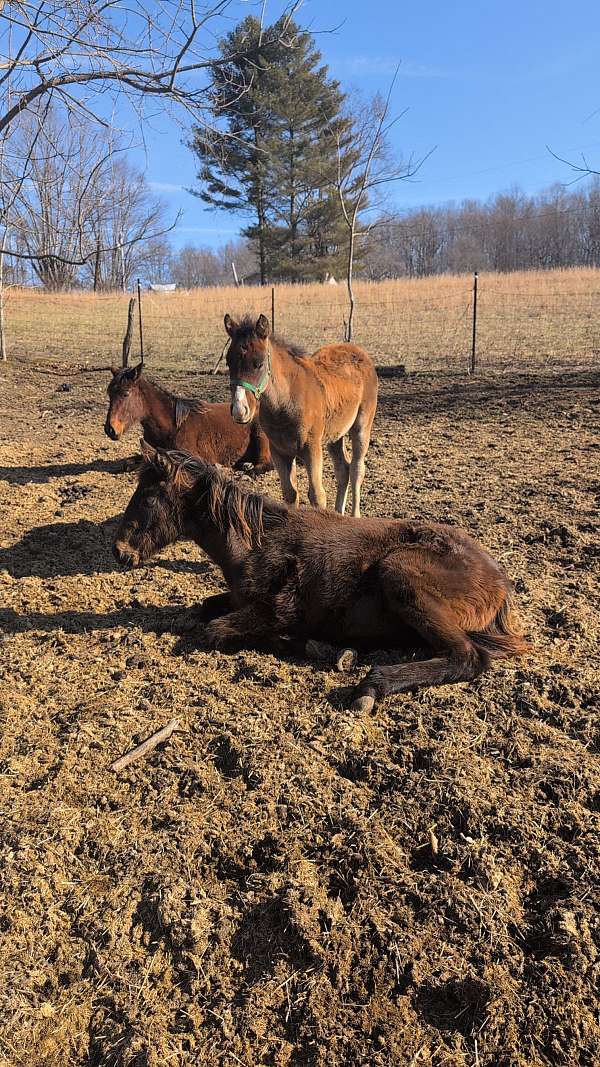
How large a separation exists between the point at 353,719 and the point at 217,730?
0.70 m

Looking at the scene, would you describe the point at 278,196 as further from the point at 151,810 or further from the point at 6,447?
the point at 151,810

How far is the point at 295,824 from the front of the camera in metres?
2.73

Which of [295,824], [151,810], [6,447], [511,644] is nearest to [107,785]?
[151,810]

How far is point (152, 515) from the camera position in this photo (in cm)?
443

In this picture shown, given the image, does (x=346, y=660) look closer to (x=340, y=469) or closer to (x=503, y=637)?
(x=503, y=637)

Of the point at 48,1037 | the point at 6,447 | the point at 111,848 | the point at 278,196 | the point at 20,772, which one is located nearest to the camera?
the point at 48,1037

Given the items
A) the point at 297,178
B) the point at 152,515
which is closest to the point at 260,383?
the point at 152,515

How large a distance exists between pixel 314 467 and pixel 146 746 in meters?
3.61

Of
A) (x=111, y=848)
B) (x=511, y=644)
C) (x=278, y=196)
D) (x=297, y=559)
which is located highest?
(x=278, y=196)

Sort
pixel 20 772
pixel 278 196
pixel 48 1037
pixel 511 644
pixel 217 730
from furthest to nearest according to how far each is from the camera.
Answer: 1. pixel 278 196
2. pixel 511 644
3. pixel 217 730
4. pixel 20 772
5. pixel 48 1037

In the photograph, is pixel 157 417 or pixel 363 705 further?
pixel 157 417

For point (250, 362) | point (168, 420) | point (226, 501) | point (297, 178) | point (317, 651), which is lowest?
point (317, 651)

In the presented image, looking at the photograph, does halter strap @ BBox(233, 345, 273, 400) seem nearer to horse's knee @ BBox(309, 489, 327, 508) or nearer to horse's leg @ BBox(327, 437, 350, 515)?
horse's knee @ BBox(309, 489, 327, 508)

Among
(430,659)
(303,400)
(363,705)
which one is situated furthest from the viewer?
(303,400)
